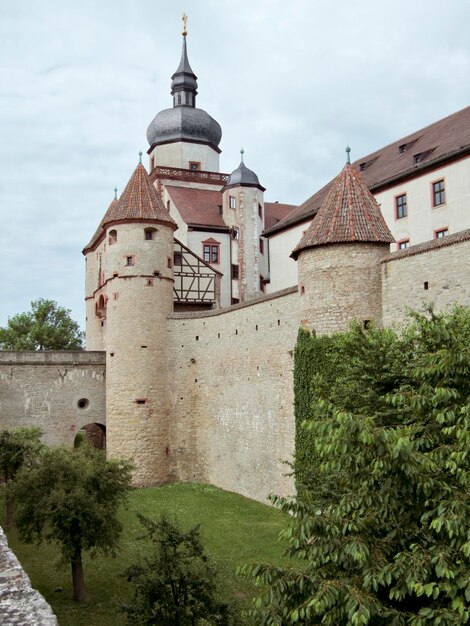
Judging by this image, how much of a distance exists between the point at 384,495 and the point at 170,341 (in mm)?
23003

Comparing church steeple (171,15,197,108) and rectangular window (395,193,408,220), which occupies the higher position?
church steeple (171,15,197,108)

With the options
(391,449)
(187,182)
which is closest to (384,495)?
(391,449)

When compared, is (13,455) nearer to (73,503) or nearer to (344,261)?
(73,503)

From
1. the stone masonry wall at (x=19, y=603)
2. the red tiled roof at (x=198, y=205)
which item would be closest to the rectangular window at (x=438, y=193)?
the red tiled roof at (x=198, y=205)

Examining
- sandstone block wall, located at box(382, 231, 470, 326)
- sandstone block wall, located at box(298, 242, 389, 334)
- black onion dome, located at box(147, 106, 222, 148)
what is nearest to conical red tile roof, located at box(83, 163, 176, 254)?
sandstone block wall, located at box(298, 242, 389, 334)

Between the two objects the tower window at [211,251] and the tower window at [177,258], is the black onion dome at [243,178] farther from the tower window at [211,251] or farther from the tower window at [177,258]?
the tower window at [177,258]

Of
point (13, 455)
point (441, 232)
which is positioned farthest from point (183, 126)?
point (13, 455)

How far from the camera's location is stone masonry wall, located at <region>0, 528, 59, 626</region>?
525 cm

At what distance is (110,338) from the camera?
3055cm

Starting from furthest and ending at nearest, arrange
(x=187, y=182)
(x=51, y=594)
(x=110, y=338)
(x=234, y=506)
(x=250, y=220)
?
1. (x=187, y=182)
2. (x=250, y=220)
3. (x=110, y=338)
4. (x=234, y=506)
5. (x=51, y=594)

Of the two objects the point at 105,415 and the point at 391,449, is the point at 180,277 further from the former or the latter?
the point at 391,449

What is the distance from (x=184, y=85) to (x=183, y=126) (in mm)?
4345

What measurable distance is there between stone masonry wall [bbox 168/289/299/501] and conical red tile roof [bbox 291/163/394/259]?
9.85 ft

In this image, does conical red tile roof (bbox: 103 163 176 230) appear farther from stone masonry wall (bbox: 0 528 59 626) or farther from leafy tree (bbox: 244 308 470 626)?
stone masonry wall (bbox: 0 528 59 626)
